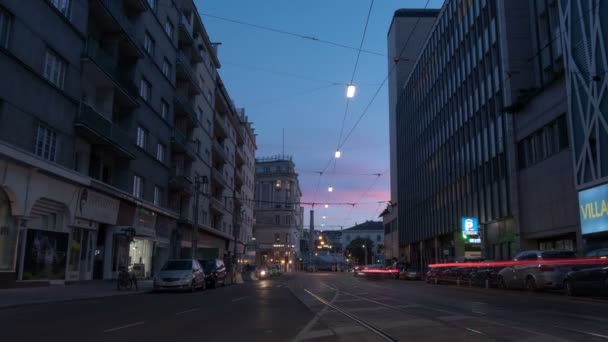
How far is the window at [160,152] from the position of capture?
1530 inches

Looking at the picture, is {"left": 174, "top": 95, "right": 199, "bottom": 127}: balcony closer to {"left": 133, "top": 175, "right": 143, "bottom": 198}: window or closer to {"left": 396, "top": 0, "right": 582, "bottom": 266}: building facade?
{"left": 133, "top": 175, "right": 143, "bottom": 198}: window

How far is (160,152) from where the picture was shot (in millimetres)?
39906

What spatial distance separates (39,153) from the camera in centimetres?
2308

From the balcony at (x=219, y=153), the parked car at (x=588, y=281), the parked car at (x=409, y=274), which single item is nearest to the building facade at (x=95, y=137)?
the balcony at (x=219, y=153)

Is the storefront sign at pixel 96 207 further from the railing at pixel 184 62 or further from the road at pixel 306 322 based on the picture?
the railing at pixel 184 62

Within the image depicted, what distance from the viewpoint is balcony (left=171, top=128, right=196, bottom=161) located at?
138 feet

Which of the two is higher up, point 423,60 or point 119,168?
point 423,60

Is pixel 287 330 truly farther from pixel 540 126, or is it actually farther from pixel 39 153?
pixel 540 126

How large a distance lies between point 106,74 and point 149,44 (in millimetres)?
9643

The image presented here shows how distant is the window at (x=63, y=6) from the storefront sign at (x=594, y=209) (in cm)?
2770

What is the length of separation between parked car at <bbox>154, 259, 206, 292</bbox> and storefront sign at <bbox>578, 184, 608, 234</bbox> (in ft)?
67.6

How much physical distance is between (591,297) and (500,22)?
24.2 m

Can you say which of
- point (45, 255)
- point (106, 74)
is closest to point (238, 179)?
point (106, 74)

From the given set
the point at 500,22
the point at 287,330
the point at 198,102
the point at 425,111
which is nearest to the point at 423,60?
the point at 425,111
